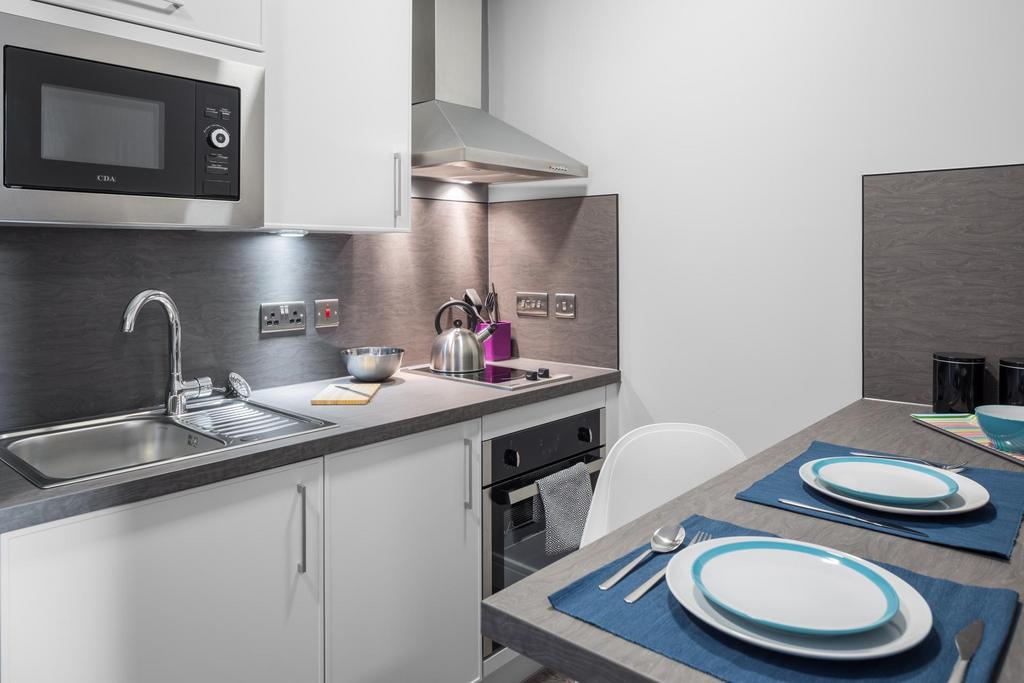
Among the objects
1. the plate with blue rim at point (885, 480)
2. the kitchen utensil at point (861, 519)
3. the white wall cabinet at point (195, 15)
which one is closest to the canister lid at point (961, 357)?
the plate with blue rim at point (885, 480)

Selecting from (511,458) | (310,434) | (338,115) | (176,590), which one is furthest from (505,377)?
(176,590)

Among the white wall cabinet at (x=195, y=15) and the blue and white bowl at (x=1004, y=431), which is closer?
the blue and white bowl at (x=1004, y=431)

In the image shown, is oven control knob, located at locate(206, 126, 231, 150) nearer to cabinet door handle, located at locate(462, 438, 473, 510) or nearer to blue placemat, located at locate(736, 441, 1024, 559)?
cabinet door handle, located at locate(462, 438, 473, 510)

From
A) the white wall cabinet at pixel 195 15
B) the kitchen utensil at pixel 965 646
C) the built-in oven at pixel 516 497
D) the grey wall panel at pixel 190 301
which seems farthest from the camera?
the built-in oven at pixel 516 497

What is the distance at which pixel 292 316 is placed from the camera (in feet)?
7.51

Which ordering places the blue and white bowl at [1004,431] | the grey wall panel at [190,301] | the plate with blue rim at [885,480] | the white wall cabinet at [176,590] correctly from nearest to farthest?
1. the plate with blue rim at [885,480]
2. the white wall cabinet at [176,590]
3. the blue and white bowl at [1004,431]
4. the grey wall panel at [190,301]

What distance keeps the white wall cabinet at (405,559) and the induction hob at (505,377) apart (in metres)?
0.26

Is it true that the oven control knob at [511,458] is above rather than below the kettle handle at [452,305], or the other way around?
below

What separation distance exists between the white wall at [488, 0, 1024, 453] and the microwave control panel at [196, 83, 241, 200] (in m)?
1.30

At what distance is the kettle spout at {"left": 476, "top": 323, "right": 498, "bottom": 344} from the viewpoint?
2.60 meters

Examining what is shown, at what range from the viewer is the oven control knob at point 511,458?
7.12 ft

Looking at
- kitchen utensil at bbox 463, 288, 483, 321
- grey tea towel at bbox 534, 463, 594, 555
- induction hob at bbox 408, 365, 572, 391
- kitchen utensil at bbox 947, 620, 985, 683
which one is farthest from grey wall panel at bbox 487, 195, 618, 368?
kitchen utensil at bbox 947, 620, 985, 683

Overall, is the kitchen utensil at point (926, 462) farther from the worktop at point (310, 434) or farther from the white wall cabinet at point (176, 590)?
the white wall cabinet at point (176, 590)

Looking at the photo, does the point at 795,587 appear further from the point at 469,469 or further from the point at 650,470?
the point at 469,469
